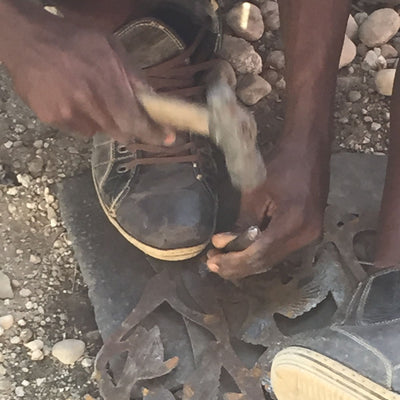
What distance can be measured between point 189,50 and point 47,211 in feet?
1.17

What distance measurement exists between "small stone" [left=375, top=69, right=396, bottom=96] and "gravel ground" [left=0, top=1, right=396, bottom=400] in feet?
0.04

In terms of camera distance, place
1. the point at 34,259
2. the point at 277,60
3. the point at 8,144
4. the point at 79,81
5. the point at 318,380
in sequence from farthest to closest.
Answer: the point at 277,60
the point at 8,144
the point at 34,259
the point at 318,380
the point at 79,81

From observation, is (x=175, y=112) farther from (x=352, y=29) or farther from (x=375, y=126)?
(x=352, y=29)

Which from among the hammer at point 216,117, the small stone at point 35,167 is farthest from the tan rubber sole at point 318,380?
the small stone at point 35,167

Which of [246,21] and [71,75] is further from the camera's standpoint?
[246,21]

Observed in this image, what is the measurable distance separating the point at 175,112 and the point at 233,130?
0.07 metres

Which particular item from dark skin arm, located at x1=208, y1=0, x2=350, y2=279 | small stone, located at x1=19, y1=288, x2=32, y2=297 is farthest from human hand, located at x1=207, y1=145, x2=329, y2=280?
small stone, located at x1=19, y1=288, x2=32, y2=297

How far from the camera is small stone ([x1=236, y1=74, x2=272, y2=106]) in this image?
1.48 meters

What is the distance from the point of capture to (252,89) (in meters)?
1.48

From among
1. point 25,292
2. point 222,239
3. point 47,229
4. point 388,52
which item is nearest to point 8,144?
point 47,229

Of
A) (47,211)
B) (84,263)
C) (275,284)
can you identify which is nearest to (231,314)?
(275,284)

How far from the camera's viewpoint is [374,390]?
37.5 inches

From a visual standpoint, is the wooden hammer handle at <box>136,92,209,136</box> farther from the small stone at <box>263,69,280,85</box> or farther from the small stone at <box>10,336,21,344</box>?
the small stone at <box>263,69,280,85</box>

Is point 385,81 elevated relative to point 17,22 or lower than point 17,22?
lower
